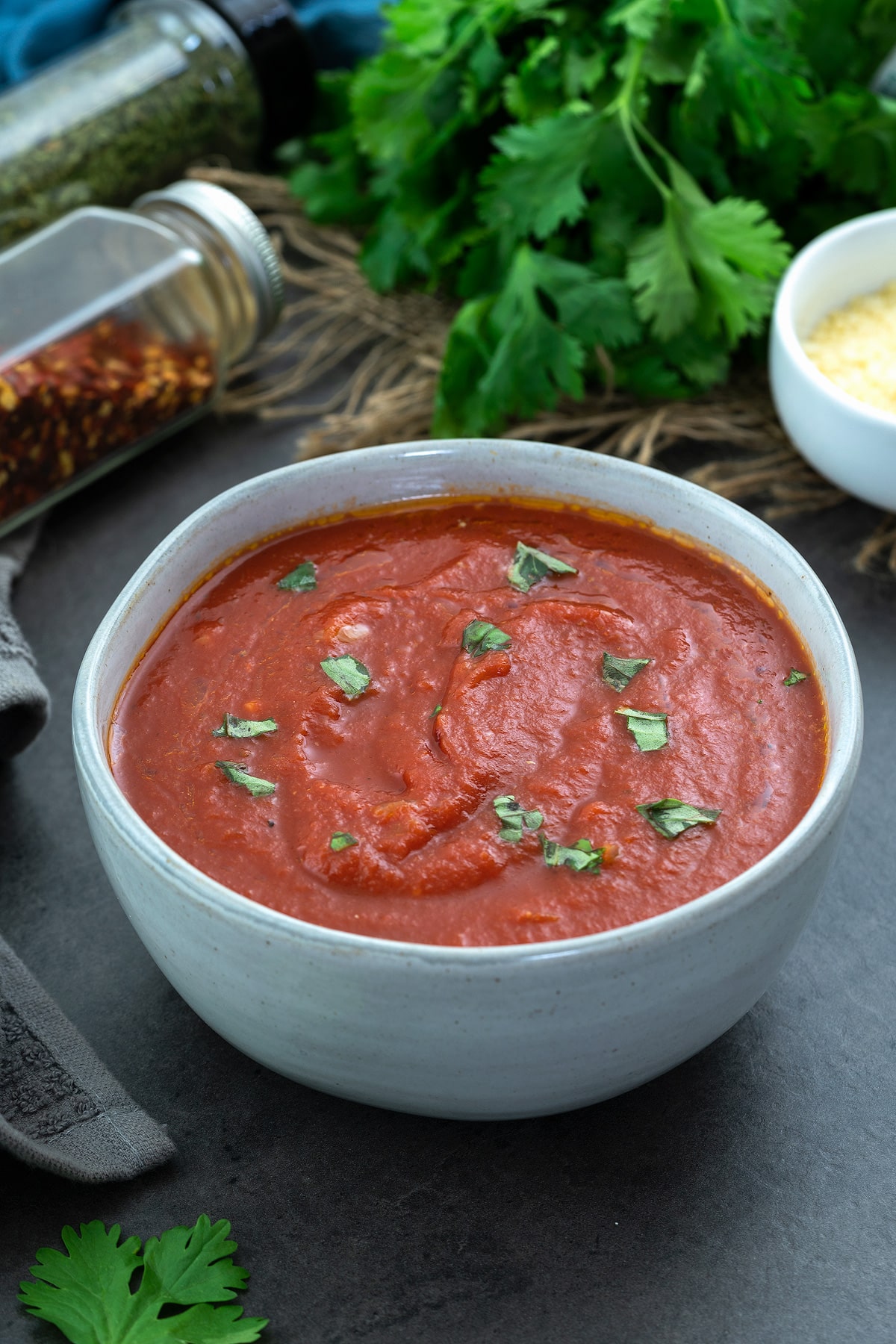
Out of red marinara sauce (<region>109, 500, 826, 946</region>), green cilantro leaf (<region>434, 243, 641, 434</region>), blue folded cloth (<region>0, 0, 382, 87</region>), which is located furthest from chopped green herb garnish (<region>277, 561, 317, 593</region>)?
blue folded cloth (<region>0, 0, 382, 87</region>)

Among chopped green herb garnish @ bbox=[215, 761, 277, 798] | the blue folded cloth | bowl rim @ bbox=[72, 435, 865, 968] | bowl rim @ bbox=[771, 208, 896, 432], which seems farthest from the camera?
the blue folded cloth

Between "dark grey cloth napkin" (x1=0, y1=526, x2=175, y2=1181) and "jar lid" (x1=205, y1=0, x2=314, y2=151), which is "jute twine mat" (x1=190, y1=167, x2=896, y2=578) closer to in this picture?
"jar lid" (x1=205, y1=0, x2=314, y2=151)

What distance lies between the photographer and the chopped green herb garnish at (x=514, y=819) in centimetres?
181

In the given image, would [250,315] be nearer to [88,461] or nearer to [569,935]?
[88,461]

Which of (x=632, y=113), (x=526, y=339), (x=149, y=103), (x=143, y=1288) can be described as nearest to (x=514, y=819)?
(x=143, y=1288)

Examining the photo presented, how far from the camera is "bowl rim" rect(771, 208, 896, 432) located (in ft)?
8.94

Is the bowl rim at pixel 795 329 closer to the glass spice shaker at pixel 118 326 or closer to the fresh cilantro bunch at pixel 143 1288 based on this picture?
the glass spice shaker at pixel 118 326

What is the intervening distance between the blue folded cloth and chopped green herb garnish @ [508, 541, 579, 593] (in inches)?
98.8

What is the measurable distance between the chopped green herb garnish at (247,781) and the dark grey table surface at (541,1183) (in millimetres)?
423

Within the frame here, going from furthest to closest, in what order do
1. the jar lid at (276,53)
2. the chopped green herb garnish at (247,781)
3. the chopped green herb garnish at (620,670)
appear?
the jar lid at (276,53) < the chopped green herb garnish at (620,670) < the chopped green herb garnish at (247,781)

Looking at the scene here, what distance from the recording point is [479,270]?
313 centimetres

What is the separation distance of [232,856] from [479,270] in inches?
70.4

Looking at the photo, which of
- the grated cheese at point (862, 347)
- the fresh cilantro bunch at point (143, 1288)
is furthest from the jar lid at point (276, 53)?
the fresh cilantro bunch at point (143, 1288)

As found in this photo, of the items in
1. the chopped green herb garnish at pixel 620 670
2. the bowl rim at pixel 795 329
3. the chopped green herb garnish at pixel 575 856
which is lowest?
the bowl rim at pixel 795 329
